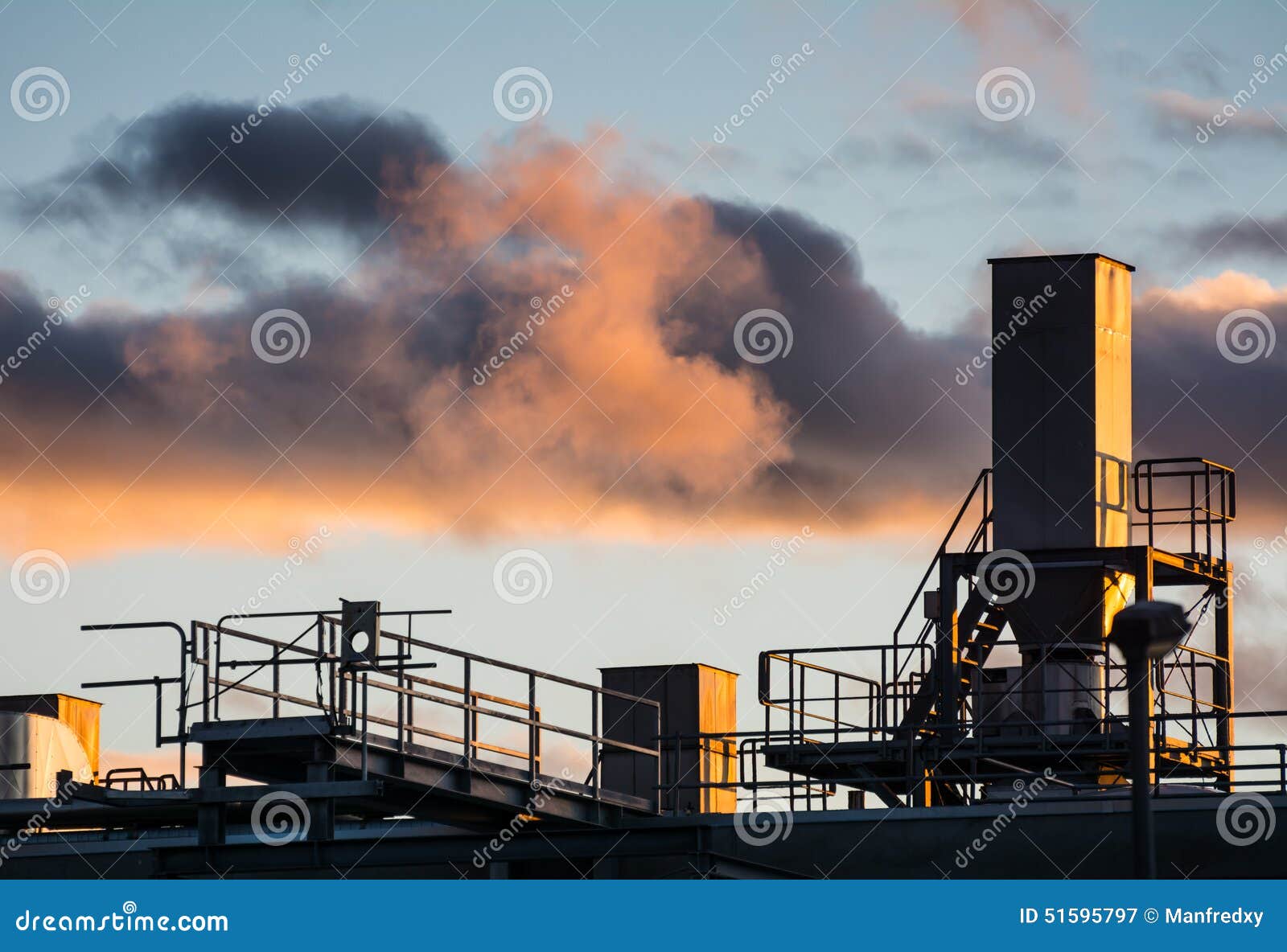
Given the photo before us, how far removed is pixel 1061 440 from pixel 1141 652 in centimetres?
1774

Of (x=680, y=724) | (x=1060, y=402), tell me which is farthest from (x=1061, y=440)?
(x=680, y=724)

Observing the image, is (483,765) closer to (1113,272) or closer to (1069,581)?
(1069,581)

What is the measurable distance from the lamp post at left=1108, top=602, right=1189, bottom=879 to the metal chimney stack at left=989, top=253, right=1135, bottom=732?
16289mm

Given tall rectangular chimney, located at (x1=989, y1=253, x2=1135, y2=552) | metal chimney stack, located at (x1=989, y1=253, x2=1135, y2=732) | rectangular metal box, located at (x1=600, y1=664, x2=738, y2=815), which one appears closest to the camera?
metal chimney stack, located at (x1=989, y1=253, x2=1135, y2=732)

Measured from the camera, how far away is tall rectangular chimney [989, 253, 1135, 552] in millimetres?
33656

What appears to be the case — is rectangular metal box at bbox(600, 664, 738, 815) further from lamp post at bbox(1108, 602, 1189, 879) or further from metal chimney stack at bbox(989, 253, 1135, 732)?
lamp post at bbox(1108, 602, 1189, 879)

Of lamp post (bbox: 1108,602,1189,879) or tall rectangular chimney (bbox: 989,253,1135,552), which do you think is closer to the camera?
lamp post (bbox: 1108,602,1189,879)

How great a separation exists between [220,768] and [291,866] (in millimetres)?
1663

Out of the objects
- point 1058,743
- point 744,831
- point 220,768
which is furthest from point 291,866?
point 1058,743

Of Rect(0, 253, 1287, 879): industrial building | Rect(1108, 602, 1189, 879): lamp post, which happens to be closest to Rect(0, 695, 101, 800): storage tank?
Rect(0, 253, 1287, 879): industrial building

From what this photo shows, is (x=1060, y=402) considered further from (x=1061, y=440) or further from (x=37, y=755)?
(x=37, y=755)

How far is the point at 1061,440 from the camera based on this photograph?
33.8 meters

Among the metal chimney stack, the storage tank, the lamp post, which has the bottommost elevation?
the lamp post

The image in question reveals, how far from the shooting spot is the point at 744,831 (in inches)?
1153
